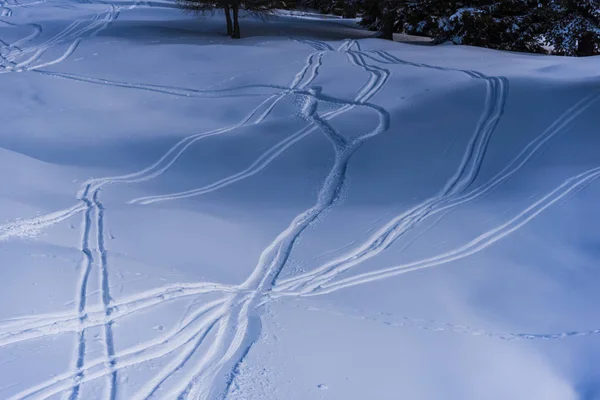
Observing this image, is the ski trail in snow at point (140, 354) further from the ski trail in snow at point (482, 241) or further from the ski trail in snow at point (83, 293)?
the ski trail in snow at point (482, 241)

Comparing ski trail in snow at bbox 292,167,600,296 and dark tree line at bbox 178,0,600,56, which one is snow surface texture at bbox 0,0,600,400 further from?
dark tree line at bbox 178,0,600,56

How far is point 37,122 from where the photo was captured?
13016 millimetres

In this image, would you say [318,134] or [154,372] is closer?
[154,372]

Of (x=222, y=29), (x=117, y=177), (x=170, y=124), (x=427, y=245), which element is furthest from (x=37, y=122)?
(x=222, y=29)

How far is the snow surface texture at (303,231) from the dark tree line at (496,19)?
301 cm

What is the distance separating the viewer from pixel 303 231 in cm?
855

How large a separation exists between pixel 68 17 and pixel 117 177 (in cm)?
1815

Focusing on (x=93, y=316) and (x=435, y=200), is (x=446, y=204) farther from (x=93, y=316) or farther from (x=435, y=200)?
(x=93, y=316)

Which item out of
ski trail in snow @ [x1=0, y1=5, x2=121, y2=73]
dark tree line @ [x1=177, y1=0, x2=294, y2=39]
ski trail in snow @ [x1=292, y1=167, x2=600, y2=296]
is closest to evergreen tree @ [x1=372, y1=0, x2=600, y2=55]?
dark tree line @ [x1=177, y1=0, x2=294, y2=39]

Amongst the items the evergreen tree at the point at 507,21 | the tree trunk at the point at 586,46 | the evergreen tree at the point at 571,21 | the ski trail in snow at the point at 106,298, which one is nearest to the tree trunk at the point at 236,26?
the evergreen tree at the point at 507,21

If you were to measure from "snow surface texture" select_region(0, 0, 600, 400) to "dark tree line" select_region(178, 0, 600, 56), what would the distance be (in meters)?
3.01

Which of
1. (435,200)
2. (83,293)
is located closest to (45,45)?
(435,200)

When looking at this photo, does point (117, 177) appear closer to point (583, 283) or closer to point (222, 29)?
point (583, 283)

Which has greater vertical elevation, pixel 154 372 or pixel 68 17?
pixel 68 17
